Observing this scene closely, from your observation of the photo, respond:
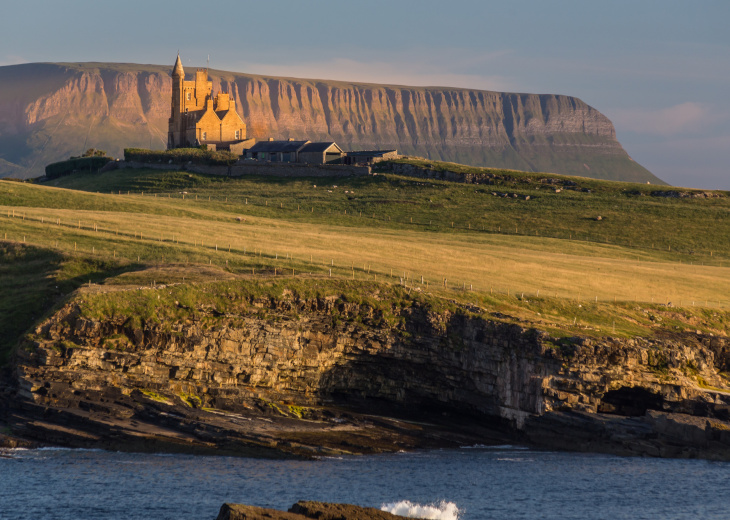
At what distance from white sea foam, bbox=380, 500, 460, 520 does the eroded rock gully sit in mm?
12126

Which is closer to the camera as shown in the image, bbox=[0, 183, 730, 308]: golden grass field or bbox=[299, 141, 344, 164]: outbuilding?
bbox=[0, 183, 730, 308]: golden grass field

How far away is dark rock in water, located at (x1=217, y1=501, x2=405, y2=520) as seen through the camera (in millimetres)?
32469

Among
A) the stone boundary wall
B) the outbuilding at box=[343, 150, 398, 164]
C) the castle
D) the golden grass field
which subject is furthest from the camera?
the castle

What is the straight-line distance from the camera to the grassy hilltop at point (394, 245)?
2621 inches

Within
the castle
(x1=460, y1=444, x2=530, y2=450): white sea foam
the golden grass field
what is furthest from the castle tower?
(x1=460, y1=444, x2=530, y2=450): white sea foam

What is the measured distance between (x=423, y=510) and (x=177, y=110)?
485ft

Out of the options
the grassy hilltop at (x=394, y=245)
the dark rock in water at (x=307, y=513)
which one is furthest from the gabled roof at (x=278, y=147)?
the dark rock in water at (x=307, y=513)

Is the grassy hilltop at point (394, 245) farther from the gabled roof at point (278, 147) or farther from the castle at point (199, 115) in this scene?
the castle at point (199, 115)

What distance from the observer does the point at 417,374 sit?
6450 centimetres

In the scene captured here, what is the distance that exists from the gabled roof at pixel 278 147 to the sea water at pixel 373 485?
343 ft

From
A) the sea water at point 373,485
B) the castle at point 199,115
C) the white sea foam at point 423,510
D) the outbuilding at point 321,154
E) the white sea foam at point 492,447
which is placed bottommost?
the white sea foam at point 492,447

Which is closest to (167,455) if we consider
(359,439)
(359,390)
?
(359,439)

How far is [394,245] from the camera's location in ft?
298

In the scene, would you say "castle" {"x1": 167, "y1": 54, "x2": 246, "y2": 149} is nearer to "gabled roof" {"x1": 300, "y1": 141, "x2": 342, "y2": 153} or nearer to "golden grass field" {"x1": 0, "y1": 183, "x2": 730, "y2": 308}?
"gabled roof" {"x1": 300, "y1": 141, "x2": 342, "y2": 153}
